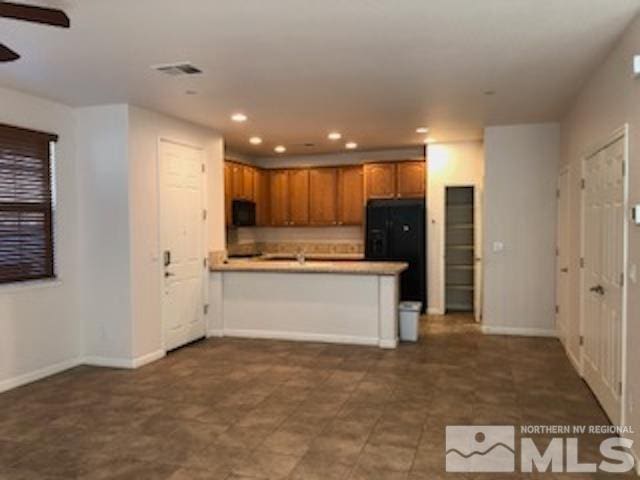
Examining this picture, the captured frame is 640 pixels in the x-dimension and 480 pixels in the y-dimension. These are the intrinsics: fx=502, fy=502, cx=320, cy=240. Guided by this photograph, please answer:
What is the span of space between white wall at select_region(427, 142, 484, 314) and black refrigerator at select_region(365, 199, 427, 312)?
115 millimetres

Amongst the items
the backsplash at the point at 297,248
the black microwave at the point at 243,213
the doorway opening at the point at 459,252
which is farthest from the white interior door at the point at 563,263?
the black microwave at the point at 243,213

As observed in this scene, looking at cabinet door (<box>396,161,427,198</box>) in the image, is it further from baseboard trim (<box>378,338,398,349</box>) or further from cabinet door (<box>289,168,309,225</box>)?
baseboard trim (<box>378,338,398,349</box>)

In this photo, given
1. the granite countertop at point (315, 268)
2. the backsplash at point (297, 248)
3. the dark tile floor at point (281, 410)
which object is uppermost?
the backsplash at point (297, 248)

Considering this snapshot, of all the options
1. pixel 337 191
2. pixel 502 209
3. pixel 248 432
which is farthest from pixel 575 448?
pixel 337 191

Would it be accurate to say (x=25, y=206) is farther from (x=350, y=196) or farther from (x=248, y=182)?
(x=350, y=196)

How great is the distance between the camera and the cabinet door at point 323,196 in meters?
8.73

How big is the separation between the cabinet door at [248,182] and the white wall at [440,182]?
2966 mm

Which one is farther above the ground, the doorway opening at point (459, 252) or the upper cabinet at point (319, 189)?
the upper cabinet at point (319, 189)

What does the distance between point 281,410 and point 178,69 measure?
276cm

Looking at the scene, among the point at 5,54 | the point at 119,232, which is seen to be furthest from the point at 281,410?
the point at 5,54

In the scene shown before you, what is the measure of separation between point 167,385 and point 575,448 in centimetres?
329

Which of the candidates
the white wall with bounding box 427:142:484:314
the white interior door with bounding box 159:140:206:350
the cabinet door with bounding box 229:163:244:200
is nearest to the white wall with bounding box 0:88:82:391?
the white interior door with bounding box 159:140:206:350

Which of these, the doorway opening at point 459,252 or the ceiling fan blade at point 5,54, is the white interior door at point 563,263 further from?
the ceiling fan blade at point 5,54

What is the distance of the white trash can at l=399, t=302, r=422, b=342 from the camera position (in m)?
6.02
